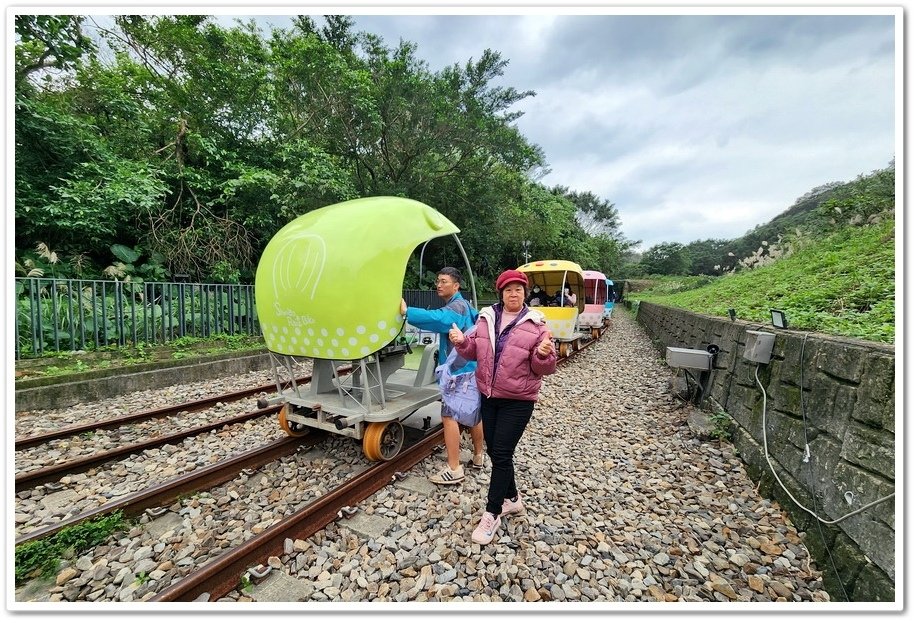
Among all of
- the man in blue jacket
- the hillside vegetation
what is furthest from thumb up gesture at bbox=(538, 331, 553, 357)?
the hillside vegetation

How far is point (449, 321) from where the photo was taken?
11.5ft

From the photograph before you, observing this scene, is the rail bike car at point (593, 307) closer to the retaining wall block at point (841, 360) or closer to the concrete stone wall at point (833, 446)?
the concrete stone wall at point (833, 446)

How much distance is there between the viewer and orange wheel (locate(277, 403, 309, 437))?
438 centimetres

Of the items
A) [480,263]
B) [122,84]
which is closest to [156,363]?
[122,84]

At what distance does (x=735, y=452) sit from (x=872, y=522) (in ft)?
6.77

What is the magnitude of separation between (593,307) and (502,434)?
12.5 meters

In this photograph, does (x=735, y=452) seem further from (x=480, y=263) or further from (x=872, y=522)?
(x=480, y=263)

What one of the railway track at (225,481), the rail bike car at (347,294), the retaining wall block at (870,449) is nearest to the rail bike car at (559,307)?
the railway track at (225,481)

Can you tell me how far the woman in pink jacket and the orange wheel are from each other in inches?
98.7

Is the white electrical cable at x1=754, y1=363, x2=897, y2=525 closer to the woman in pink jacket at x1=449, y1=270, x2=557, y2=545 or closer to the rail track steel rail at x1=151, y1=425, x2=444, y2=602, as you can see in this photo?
the woman in pink jacket at x1=449, y1=270, x2=557, y2=545

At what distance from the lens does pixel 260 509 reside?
3352 millimetres

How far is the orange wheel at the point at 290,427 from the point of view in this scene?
4.38 metres

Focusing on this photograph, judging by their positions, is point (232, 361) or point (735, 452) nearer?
point (735, 452)
